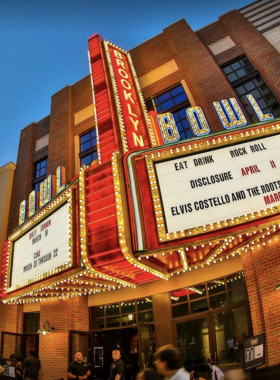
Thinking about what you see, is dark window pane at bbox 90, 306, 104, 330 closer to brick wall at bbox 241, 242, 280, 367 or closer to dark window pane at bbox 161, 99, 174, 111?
brick wall at bbox 241, 242, 280, 367

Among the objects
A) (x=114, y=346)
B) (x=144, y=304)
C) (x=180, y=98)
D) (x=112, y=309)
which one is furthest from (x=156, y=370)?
(x=180, y=98)

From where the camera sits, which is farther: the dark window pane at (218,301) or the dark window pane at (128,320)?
the dark window pane at (128,320)

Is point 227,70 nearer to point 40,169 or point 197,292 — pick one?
point 197,292

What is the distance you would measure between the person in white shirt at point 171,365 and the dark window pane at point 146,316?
9.35 meters

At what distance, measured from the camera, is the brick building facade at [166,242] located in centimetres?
880

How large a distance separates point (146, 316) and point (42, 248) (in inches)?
197

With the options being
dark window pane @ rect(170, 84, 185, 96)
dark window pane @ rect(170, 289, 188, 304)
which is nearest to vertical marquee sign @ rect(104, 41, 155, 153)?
dark window pane @ rect(170, 84, 185, 96)

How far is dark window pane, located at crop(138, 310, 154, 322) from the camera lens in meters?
12.5

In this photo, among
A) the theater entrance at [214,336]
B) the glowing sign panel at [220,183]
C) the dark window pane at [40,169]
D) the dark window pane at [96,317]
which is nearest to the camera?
the glowing sign panel at [220,183]

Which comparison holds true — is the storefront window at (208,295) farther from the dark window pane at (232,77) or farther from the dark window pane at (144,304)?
the dark window pane at (232,77)

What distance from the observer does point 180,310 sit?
38.3 ft

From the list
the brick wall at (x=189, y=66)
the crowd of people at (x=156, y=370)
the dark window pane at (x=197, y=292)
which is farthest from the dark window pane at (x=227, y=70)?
the crowd of people at (x=156, y=370)

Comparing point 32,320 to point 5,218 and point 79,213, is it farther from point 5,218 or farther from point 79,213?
point 79,213

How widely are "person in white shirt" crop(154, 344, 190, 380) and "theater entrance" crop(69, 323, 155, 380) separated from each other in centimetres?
783
